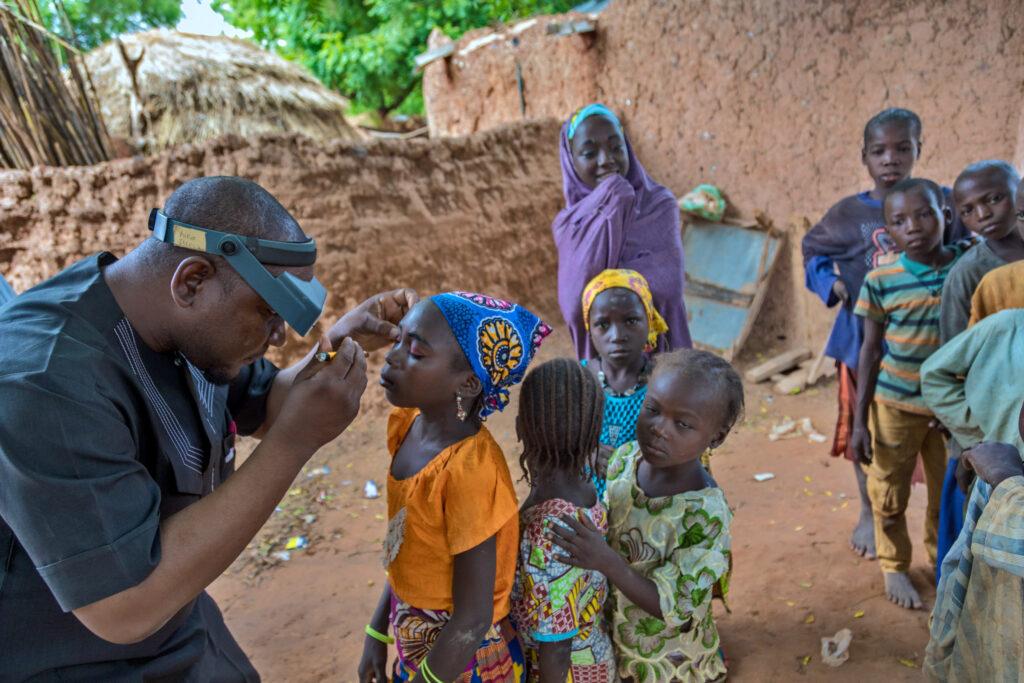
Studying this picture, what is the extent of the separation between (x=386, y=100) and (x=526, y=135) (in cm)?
794

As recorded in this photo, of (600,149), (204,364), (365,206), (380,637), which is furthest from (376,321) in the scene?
(365,206)

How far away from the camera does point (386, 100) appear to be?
13117 mm

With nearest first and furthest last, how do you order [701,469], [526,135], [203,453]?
[203,453] < [701,469] < [526,135]

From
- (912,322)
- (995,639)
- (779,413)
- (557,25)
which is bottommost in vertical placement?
(779,413)

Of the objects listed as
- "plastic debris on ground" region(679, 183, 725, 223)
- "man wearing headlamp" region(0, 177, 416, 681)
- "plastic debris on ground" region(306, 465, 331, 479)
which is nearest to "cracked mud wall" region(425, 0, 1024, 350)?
"plastic debris on ground" region(679, 183, 725, 223)

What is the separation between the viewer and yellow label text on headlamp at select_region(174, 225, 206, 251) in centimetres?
123

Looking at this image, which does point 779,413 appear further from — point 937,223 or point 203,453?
point 203,453

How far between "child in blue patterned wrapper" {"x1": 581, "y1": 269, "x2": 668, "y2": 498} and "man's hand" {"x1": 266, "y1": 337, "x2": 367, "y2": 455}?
1.23 meters

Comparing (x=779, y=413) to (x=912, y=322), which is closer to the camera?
(x=912, y=322)

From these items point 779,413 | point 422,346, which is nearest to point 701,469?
point 422,346

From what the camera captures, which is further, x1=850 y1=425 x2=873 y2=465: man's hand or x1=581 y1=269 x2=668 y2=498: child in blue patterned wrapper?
x1=850 y1=425 x2=873 y2=465: man's hand

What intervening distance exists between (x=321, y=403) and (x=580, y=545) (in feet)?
2.48

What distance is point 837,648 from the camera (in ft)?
8.43

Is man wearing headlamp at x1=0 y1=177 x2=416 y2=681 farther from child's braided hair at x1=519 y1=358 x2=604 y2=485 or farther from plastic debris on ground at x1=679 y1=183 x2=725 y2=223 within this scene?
plastic debris on ground at x1=679 y1=183 x2=725 y2=223
